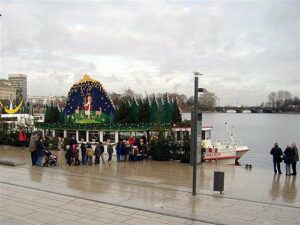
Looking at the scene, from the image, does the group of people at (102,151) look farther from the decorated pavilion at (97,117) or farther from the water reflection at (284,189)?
the water reflection at (284,189)

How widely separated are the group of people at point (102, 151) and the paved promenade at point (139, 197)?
1.71 metres

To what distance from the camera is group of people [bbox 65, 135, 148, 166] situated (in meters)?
19.7

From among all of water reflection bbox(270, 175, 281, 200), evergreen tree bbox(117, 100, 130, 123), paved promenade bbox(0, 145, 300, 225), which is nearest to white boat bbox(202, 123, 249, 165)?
evergreen tree bbox(117, 100, 130, 123)

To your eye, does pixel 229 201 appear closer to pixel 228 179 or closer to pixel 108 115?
pixel 228 179

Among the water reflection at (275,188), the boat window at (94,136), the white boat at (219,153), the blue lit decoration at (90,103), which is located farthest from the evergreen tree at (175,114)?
the water reflection at (275,188)

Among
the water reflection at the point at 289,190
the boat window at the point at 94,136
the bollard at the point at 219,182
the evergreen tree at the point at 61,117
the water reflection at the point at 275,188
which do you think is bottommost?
the water reflection at the point at 289,190

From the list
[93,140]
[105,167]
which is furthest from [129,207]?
[93,140]

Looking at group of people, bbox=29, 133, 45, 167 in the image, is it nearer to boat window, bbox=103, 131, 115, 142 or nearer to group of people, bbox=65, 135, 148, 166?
group of people, bbox=65, 135, 148, 166

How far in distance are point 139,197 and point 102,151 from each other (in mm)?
8732

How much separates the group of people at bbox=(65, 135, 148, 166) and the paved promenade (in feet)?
5.61

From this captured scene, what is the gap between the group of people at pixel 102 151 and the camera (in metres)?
19.7

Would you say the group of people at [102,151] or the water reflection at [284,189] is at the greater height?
the group of people at [102,151]

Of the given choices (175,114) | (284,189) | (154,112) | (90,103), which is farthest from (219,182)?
(90,103)

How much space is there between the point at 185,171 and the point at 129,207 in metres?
7.72
